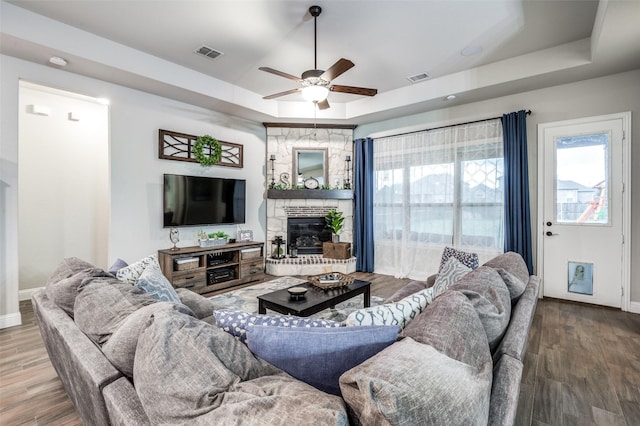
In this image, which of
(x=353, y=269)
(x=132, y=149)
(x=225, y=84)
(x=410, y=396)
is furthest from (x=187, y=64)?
(x=410, y=396)

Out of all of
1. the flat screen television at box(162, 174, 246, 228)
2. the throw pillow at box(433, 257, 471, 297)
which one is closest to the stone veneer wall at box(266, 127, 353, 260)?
the flat screen television at box(162, 174, 246, 228)

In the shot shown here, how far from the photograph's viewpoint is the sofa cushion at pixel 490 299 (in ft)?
3.99

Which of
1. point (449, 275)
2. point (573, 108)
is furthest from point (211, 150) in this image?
point (573, 108)

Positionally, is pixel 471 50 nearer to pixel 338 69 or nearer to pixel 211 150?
pixel 338 69

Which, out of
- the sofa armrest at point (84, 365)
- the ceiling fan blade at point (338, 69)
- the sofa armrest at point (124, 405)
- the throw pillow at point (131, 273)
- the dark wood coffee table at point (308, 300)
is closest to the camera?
Result: the sofa armrest at point (124, 405)

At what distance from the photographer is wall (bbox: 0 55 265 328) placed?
3.04 m

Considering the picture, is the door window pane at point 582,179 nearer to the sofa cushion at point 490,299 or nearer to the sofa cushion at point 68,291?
the sofa cushion at point 490,299

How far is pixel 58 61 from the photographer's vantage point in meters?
3.14

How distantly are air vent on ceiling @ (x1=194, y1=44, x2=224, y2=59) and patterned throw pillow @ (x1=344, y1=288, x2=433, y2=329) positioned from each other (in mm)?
3483

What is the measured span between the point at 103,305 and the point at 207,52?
318 centimetres

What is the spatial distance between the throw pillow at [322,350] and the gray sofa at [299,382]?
0.17 feet

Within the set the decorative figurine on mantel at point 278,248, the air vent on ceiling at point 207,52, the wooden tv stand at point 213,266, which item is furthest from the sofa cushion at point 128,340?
the decorative figurine on mantel at point 278,248

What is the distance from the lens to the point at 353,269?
211 inches

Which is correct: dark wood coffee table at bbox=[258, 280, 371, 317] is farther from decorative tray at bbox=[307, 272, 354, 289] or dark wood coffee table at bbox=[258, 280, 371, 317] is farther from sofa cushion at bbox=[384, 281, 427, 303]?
sofa cushion at bbox=[384, 281, 427, 303]
